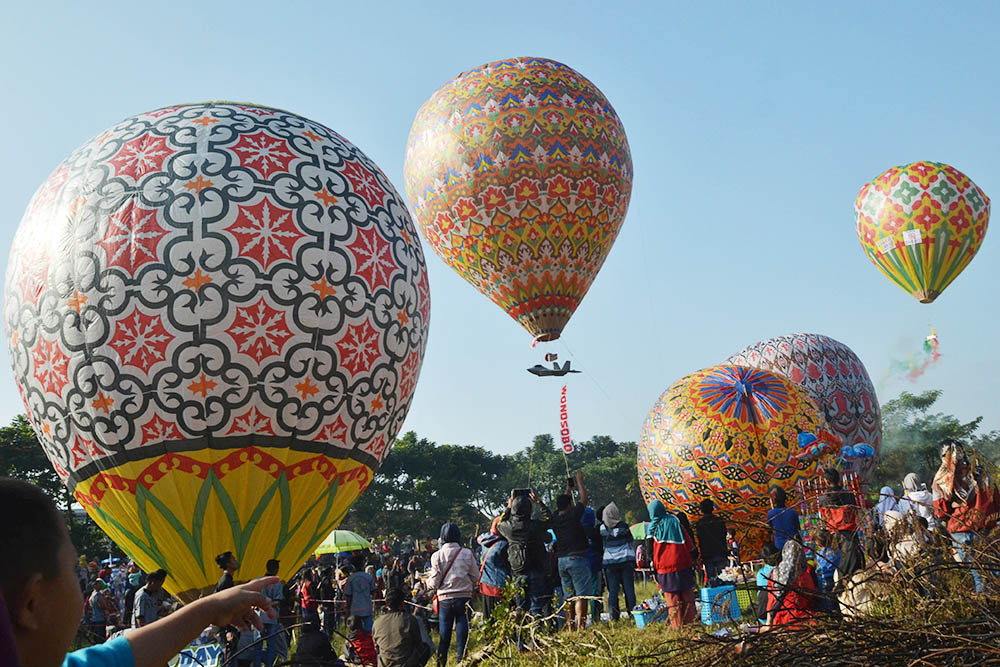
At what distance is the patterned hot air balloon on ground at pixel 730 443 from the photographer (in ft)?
45.2

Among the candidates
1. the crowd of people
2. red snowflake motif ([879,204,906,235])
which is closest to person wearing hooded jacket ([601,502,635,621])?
the crowd of people

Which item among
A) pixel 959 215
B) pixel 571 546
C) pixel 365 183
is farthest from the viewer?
pixel 959 215

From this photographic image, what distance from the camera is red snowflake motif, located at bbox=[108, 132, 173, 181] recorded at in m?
7.98

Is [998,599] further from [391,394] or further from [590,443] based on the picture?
[590,443]

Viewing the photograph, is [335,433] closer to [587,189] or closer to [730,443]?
[730,443]

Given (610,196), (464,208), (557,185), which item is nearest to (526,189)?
(557,185)

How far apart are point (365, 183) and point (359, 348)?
5.75 feet

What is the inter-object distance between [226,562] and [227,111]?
431 centimetres

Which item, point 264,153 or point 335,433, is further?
point 264,153

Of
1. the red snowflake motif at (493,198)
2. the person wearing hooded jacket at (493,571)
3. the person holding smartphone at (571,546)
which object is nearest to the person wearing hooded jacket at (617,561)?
the person holding smartphone at (571,546)

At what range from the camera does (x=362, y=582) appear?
9969mm

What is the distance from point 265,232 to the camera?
305 inches

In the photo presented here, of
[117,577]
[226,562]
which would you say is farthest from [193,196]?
[117,577]

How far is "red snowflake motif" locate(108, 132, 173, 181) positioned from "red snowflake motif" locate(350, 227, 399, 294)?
1.89 meters
